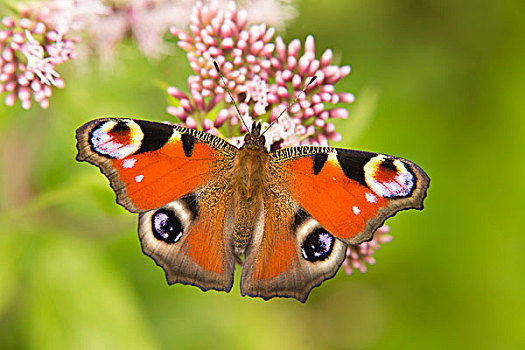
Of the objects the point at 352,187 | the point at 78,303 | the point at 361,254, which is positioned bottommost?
the point at 78,303

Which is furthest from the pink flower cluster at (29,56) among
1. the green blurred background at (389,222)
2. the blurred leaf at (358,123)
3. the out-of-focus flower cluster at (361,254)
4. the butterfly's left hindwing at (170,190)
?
the out-of-focus flower cluster at (361,254)

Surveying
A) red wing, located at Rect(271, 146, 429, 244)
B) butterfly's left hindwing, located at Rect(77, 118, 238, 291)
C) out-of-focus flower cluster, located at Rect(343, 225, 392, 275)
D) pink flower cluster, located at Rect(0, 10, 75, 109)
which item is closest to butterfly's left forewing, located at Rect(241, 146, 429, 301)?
red wing, located at Rect(271, 146, 429, 244)

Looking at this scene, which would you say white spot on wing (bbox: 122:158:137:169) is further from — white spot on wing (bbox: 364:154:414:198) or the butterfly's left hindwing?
white spot on wing (bbox: 364:154:414:198)

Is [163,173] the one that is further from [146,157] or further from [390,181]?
[390,181]

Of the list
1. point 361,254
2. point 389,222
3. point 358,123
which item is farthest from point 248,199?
point 389,222

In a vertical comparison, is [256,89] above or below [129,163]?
above

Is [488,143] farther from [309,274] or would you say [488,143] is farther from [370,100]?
[309,274]
